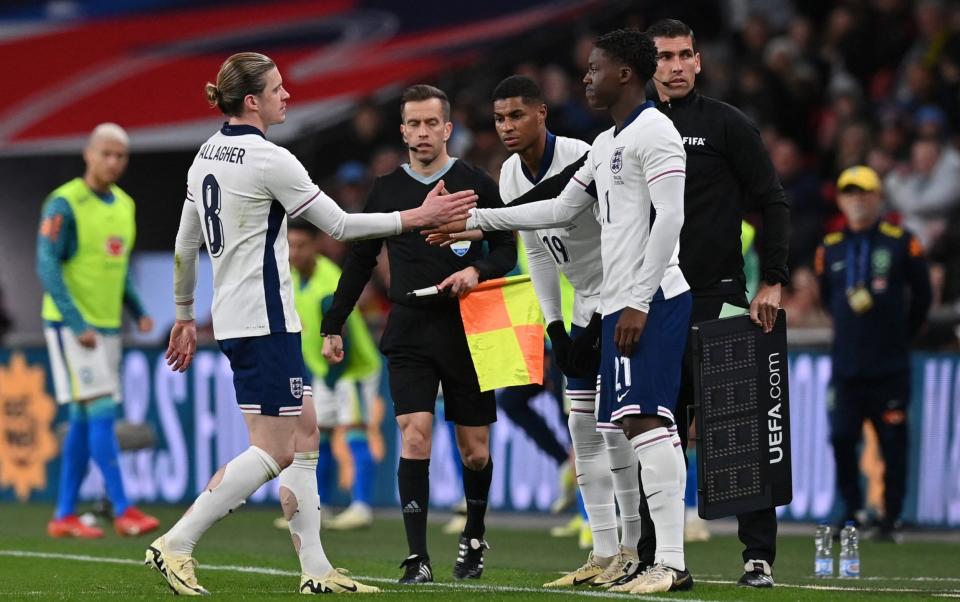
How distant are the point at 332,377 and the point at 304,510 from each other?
17.5 feet

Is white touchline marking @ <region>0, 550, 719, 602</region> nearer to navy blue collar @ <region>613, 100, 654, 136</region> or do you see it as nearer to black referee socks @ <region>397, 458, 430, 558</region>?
black referee socks @ <region>397, 458, 430, 558</region>

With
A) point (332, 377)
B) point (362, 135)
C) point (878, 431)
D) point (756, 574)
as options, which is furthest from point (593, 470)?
point (362, 135)

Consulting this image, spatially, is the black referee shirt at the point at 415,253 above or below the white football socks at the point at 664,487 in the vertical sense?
above

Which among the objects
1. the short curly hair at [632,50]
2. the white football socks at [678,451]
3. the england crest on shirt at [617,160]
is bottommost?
the white football socks at [678,451]

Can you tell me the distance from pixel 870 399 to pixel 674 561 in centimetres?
497

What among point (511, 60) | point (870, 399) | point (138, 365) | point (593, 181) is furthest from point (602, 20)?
point (593, 181)

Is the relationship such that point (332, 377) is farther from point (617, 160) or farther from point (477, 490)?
point (617, 160)

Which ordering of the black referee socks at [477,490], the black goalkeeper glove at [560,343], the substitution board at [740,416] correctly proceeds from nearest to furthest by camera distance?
the substitution board at [740,416] < the black goalkeeper glove at [560,343] < the black referee socks at [477,490]

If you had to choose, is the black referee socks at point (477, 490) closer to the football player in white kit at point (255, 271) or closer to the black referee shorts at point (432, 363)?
the black referee shorts at point (432, 363)

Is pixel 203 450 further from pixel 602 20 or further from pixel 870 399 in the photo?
pixel 602 20

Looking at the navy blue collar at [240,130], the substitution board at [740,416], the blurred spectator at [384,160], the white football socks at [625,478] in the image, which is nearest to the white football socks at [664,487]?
the substitution board at [740,416]

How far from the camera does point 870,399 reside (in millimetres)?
11391

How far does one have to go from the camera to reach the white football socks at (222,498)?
677 centimetres

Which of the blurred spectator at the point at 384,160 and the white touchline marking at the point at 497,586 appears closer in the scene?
the white touchline marking at the point at 497,586
